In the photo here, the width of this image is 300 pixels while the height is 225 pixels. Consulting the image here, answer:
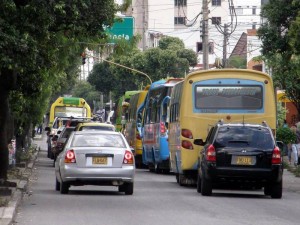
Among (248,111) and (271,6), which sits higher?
(271,6)

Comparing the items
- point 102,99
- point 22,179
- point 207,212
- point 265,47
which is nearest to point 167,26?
point 102,99

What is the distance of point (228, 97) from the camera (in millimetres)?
25906

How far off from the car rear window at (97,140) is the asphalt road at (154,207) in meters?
1.17

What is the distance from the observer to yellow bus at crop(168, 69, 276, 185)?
25703 millimetres

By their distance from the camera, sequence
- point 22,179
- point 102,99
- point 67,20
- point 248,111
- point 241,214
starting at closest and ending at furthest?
1. point 241,214
2. point 67,20
3. point 248,111
4. point 22,179
5. point 102,99

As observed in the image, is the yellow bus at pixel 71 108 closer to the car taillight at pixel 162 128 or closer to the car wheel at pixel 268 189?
the car taillight at pixel 162 128

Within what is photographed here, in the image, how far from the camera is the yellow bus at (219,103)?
25.7m

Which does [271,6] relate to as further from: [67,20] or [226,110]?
[67,20]

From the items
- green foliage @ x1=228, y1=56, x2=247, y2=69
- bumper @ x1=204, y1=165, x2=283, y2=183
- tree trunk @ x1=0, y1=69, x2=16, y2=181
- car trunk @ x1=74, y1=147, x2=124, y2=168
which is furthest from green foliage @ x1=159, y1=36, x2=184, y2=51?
bumper @ x1=204, y1=165, x2=283, y2=183

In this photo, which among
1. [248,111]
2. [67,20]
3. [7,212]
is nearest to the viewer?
[7,212]

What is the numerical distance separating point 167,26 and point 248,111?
3294 inches

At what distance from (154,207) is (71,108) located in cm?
4128

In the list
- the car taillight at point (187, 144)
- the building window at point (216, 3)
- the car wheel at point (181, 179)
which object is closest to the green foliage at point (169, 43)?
the building window at point (216, 3)

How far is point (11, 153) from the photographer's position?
3428 centimetres
